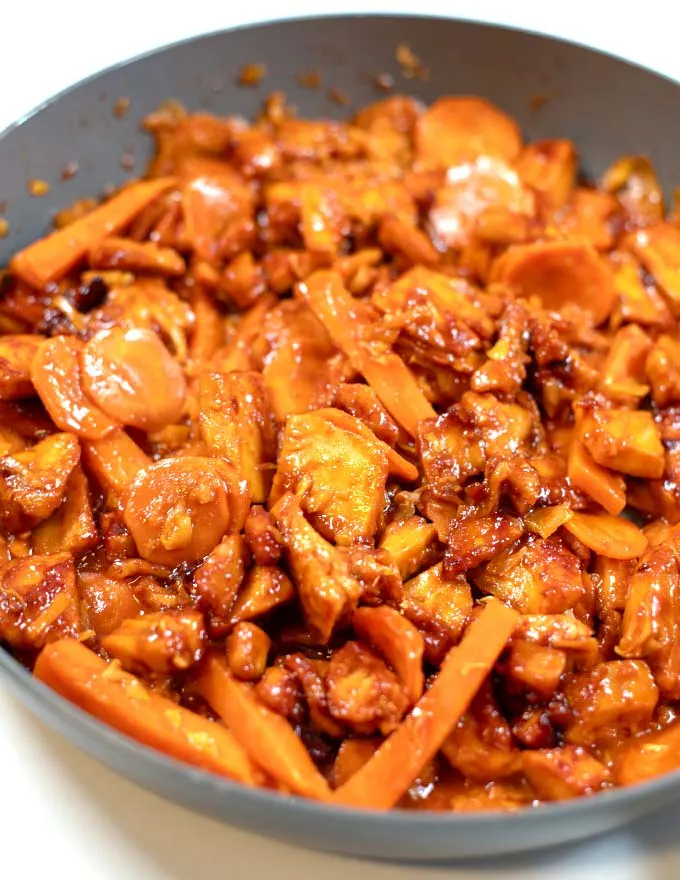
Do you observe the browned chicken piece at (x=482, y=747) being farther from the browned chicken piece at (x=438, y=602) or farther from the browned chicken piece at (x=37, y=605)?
the browned chicken piece at (x=37, y=605)

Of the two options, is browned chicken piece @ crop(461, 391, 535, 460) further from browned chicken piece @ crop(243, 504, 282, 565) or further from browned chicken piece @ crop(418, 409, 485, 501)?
browned chicken piece @ crop(243, 504, 282, 565)

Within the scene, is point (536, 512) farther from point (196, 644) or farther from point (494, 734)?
point (196, 644)

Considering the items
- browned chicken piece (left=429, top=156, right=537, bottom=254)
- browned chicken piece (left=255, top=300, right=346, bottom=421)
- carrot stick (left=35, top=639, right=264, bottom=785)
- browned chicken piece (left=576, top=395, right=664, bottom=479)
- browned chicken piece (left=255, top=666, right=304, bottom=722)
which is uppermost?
browned chicken piece (left=429, top=156, right=537, bottom=254)

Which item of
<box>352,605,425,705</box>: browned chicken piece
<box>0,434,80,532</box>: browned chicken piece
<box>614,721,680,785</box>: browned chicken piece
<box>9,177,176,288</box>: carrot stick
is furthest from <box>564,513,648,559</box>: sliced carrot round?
<box>9,177,176,288</box>: carrot stick

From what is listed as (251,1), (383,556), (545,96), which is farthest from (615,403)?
(251,1)

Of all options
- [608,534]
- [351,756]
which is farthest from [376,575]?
[608,534]

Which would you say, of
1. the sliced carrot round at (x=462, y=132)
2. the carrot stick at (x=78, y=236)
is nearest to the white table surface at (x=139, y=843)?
the carrot stick at (x=78, y=236)

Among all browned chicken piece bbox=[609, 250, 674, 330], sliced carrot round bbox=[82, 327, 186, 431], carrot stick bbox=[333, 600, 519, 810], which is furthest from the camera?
browned chicken piece bbox=[609, 250, 674, 330]
